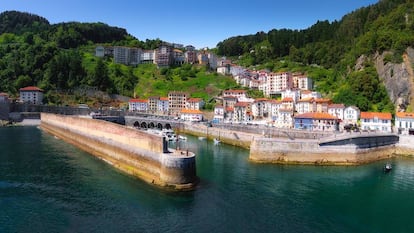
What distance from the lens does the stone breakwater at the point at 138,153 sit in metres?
29.6

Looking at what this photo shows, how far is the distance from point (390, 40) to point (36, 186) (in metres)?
75.2

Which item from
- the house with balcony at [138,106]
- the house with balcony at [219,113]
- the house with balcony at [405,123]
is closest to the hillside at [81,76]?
the house with balcony at [138,106]

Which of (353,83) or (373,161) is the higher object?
(353,83)

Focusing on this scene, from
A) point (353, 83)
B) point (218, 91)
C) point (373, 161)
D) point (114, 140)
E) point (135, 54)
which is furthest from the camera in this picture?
point (135, 54)

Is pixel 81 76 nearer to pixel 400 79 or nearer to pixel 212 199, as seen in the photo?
pixel 400 79

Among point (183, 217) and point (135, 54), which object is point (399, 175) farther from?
point (135, 54)

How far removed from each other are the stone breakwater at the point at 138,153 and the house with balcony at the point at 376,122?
40496 millimetres

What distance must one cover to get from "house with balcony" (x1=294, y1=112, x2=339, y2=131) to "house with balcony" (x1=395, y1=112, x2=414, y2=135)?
9.46 meters

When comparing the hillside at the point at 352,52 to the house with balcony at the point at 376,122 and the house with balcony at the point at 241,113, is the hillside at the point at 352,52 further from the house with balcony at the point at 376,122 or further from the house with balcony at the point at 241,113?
the house with balcony at the point at 241,113

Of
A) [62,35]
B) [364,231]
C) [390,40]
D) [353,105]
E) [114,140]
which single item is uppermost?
[62,35]

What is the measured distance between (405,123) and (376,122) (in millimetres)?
4303

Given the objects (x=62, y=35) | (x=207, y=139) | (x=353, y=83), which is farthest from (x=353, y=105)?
(x=62, y=35)

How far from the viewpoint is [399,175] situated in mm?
38750

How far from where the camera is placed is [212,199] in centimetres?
2767
